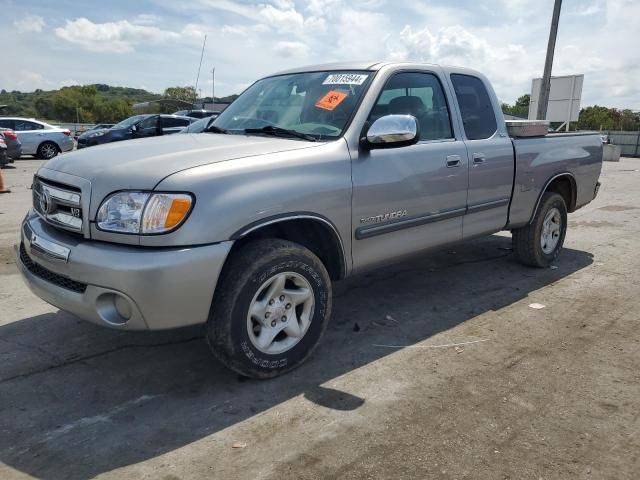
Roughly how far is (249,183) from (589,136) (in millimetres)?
4611

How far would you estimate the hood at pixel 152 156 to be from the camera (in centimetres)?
287

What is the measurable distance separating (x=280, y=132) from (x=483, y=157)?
177cm

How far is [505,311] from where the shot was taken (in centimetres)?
454

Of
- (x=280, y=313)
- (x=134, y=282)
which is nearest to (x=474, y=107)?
(x=280, y=313)

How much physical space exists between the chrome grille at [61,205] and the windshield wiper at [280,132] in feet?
4.45

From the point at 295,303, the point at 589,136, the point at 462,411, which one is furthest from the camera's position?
the point at 589,136

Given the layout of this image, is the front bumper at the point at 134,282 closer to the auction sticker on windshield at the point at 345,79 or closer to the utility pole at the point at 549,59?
the auction sticker on windshield at the point at 345,79

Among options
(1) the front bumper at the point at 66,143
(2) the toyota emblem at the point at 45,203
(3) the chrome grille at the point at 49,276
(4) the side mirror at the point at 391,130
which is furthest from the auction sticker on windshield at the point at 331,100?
(1) the front bumper at the point at 66,143

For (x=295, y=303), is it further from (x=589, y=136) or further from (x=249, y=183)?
(x=589, y=136)

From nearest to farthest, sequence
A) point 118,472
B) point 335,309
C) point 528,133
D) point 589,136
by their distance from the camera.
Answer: point 118,472, point 335,309, point 528,133, point 589,136

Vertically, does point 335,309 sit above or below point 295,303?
below

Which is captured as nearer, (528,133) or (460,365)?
(460,365)

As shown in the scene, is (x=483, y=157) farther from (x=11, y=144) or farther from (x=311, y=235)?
(x=11, y=144)

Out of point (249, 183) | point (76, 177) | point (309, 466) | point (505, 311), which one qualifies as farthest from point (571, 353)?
point (76, 177)
